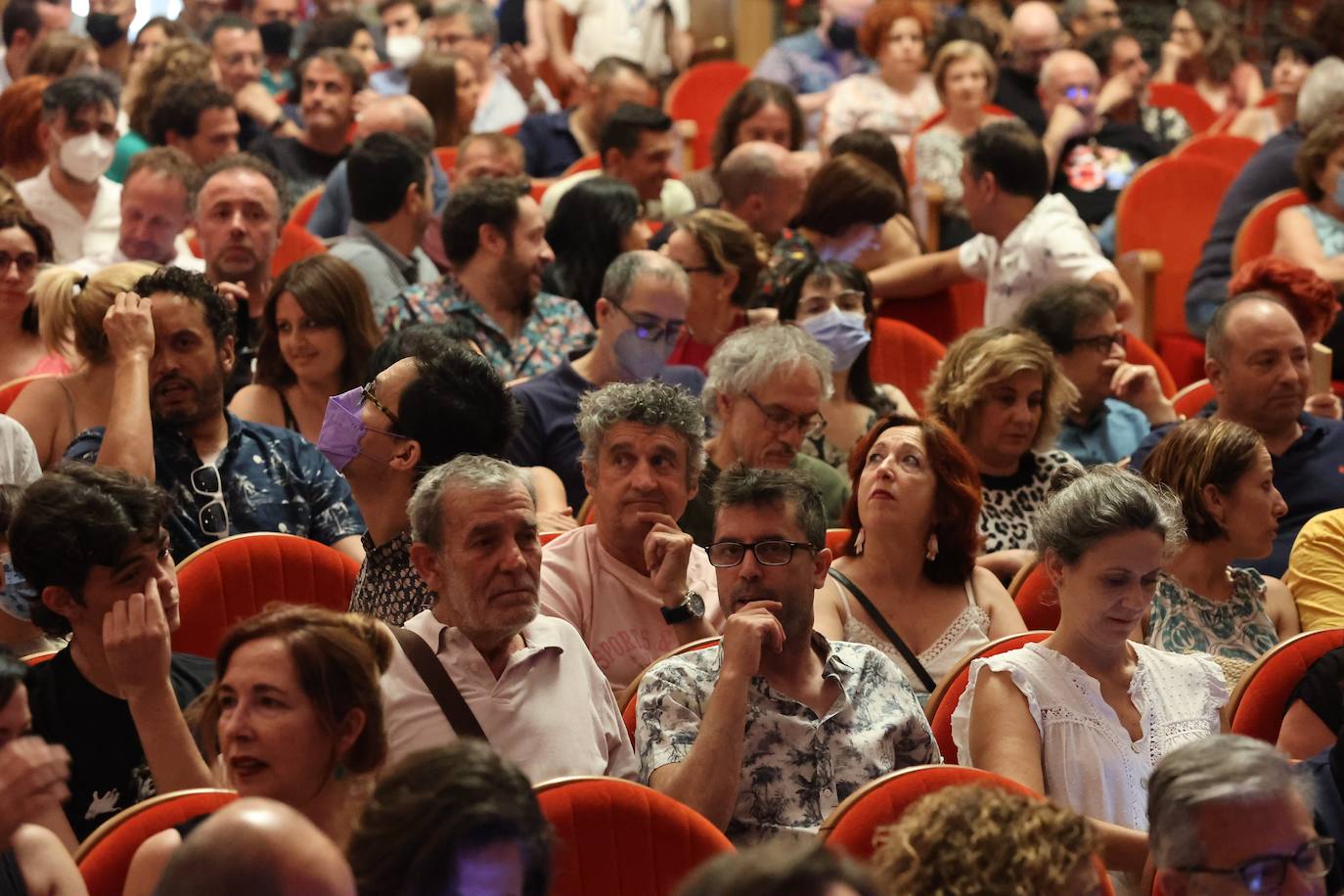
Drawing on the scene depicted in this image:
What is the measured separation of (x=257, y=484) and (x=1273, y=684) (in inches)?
75.9

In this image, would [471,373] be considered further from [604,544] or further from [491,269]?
[491,269]

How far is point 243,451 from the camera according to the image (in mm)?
3785

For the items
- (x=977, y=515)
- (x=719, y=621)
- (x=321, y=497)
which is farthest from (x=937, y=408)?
(x=321, y=497)

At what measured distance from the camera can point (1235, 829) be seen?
223 cm

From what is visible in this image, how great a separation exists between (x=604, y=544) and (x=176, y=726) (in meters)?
1.00

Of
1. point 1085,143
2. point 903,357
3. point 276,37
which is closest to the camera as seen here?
point 903,357

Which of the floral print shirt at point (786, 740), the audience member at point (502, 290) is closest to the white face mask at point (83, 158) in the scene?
the audience member at point (502, 290)

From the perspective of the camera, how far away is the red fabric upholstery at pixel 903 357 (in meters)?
5.14

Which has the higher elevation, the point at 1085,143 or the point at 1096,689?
the point at 1096,689

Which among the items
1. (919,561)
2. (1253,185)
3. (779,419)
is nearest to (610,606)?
(919,561)

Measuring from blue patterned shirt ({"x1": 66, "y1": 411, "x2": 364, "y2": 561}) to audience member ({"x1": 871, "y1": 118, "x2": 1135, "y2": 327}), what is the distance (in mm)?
2223

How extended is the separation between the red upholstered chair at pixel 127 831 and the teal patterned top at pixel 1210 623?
6.28ft

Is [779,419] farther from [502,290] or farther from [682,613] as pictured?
[502,290]

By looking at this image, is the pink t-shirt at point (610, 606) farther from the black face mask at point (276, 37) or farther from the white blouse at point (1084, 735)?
the black face mask at point (276, 37)
